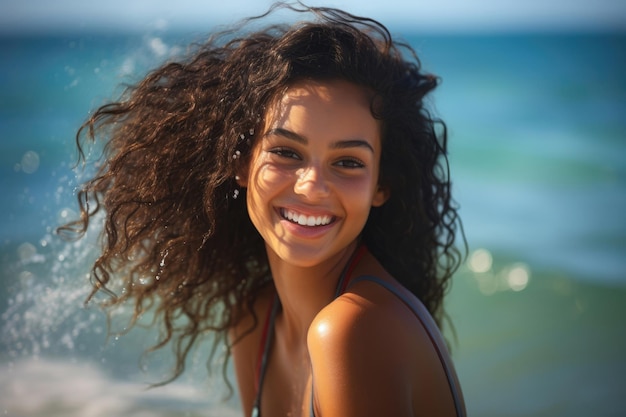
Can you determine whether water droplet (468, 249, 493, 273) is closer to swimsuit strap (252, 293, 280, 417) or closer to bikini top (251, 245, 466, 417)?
swimsuit strap (252, 293, 280, 417)

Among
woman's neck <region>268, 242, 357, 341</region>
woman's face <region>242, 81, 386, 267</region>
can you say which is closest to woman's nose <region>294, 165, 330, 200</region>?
woman's face <region>242, 81, 386, 267</region>

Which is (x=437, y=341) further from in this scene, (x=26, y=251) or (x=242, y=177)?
(x=26, y=251)

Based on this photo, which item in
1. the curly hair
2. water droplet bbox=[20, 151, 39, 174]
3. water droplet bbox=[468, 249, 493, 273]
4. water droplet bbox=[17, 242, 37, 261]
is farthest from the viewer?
water droplet bbox=[20, 151, 39, 174]

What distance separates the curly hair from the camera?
285 cm

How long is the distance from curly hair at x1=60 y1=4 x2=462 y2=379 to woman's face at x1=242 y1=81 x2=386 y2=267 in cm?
8

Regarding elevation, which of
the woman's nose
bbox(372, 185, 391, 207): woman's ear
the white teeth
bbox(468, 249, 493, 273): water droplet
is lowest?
the white teeth

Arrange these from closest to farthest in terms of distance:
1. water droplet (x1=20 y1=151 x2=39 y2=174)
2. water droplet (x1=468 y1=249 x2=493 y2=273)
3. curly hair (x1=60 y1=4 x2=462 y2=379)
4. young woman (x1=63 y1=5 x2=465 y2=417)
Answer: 1. young woman (x1=63 y1=5 x2=465 y2=417)
2. curly hair (x1=60 y1=4 x2=462 y2=379)
3. water droplet (x1=468 y1=249 x2=493 y2=273)
4. water droplet (x1=20 y1=151 x2=39 y2=174)

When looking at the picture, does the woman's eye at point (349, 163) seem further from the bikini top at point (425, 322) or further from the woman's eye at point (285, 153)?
the bikini top at point (425, 322)

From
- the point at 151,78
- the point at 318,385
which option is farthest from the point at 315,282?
the point at 151,78

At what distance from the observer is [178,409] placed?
4508 millimetres

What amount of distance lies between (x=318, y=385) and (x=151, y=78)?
4.72ft

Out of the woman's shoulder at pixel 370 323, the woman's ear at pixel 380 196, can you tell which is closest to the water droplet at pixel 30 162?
the woman's ear at pixel 380 196

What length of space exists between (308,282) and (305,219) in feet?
1.22

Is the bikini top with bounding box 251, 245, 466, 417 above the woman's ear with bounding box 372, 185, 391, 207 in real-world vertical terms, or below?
below
